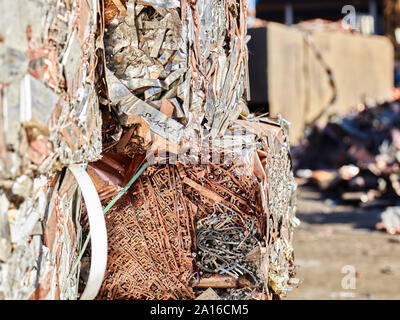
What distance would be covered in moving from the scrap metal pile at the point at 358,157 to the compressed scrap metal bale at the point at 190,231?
5.10 metres

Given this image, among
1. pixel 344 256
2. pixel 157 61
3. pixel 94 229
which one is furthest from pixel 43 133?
pixel 344 256

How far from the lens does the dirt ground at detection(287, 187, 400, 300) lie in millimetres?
3547

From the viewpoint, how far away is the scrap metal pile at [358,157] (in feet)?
21.7

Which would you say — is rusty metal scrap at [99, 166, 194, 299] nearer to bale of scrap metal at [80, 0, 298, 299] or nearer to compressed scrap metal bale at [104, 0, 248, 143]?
bale of scrap metal at [80, 0, 298, 299]

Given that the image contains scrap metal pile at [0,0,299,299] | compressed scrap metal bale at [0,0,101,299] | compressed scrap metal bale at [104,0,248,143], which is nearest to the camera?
compressed scrap metal bale at [0,0,101,299]

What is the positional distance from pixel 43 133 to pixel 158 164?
43 cm

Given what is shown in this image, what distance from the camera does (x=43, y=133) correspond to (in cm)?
95

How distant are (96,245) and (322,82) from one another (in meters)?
9.09

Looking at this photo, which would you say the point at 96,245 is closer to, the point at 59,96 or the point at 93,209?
the point at 93,209

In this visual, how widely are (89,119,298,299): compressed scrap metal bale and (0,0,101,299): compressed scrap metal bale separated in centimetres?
17

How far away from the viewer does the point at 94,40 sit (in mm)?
1208

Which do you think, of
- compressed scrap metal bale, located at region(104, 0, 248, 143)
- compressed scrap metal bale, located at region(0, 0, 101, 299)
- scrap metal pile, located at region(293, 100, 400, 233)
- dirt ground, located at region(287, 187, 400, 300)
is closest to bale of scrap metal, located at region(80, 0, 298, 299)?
compressed scrap metal bale, located at region(104, 0, 248, 143)

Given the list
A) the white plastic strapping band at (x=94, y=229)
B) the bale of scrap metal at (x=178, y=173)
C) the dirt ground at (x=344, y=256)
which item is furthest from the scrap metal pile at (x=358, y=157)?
the white plastic strapping band at (x=94, y=229)

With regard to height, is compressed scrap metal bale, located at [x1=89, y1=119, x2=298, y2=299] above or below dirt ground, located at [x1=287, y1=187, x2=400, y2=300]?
above
